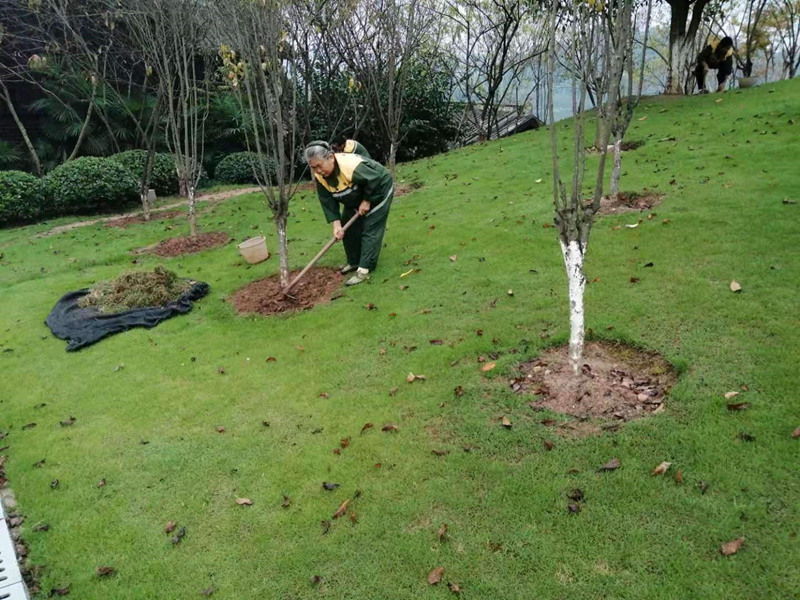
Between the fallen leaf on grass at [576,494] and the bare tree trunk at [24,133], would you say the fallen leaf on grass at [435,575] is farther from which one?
the bare tree trunk at [24,133]

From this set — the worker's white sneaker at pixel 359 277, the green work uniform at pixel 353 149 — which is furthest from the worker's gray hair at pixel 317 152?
the worker's white sneaker at pixel 359 277

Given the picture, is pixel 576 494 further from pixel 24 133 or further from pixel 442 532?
pixel 24 133

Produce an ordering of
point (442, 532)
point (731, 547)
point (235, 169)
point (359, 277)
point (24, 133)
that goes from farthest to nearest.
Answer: point (235, 169) → point (24, 133) → point (359, 277) → point (442, 532) → point (731, 547)

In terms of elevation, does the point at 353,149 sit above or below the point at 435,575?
above

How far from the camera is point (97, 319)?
6559 mm

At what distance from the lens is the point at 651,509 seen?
2.86 m

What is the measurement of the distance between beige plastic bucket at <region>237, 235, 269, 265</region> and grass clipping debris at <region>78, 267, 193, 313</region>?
100 centimetres

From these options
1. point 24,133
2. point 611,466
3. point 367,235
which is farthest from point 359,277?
point 24,133

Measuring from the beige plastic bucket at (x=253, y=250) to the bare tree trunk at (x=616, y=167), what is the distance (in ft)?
16.7

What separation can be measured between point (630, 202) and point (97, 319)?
715 centimetres

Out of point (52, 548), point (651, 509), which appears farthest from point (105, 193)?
point (651, 509)

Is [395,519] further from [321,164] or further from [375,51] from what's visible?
[375,51]

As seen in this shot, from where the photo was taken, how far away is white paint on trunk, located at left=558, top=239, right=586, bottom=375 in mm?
3656

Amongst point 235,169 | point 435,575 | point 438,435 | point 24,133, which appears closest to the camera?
point 435,575
